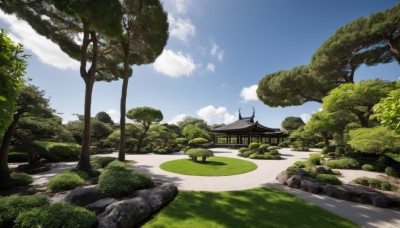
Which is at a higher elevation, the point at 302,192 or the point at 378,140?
the point at 378,140

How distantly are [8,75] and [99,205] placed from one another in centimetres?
341

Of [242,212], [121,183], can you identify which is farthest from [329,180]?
[121,183]

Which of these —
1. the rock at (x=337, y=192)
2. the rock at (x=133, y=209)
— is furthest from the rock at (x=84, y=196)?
the rock at (x=337, y=192)

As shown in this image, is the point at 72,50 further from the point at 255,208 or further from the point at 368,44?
the point at 368,44

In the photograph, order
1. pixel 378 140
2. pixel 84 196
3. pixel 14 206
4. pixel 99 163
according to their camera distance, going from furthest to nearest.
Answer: pixel 99 163 → pixel 378 140 → pixel 84 196 → pixel 14 206

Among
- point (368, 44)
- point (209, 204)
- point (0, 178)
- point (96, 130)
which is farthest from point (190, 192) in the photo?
point (96, 130)

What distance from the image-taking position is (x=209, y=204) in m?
5.68

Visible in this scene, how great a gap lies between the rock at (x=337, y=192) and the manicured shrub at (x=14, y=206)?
8722mm

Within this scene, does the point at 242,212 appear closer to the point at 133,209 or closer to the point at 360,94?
the point at 133,209

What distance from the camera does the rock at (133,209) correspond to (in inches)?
160

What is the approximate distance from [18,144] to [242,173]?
36.2 ft

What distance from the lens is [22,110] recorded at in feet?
23.9

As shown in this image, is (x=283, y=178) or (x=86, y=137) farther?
(x=86, y=137)

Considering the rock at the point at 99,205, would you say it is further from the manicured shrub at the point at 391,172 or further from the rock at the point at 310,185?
the manicured shrub at the point at 391,172
